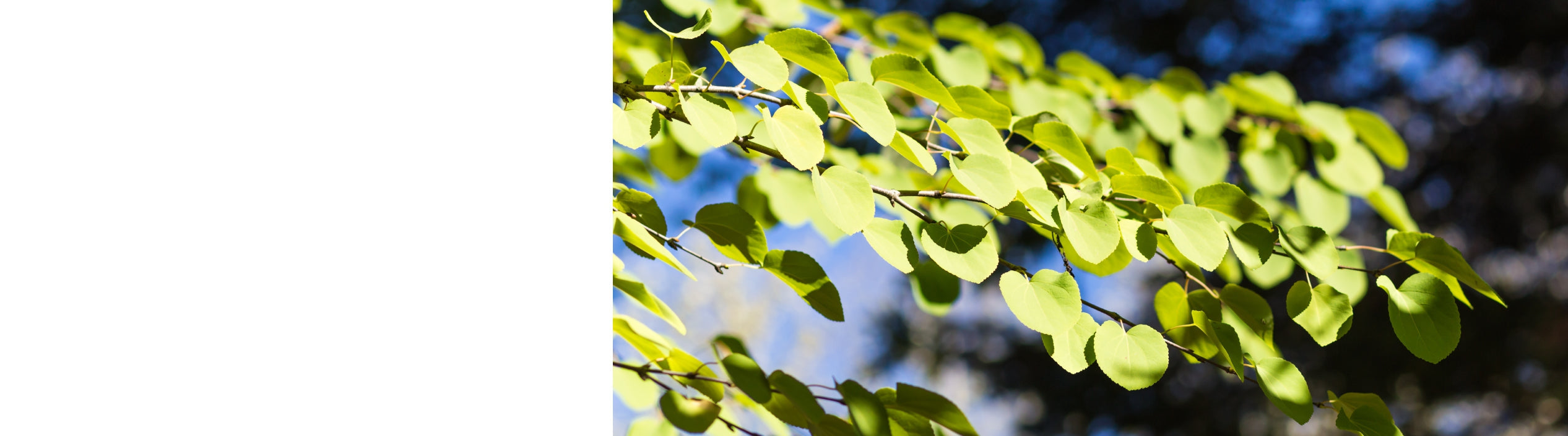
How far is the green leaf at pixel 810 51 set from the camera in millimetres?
390

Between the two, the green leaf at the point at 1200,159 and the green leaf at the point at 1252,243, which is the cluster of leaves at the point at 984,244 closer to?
the green leaf at the point at 1252,243

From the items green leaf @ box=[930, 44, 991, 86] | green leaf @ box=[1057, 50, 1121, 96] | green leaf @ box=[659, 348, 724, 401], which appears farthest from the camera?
green leaf @ box=[1057, 50, 1121, 96]

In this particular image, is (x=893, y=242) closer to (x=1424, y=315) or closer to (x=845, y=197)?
(x=845, y=197)

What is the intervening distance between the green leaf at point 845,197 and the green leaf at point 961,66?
0.47 metres

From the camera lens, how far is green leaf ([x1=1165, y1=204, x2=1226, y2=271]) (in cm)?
39

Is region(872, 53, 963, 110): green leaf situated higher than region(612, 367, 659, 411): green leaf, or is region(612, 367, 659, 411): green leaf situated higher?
region(872, 53, 963, 110): green leaf

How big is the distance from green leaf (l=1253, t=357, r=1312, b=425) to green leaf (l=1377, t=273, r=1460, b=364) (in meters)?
0.05

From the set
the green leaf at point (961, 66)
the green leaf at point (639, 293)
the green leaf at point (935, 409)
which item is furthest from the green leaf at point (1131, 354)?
the green leaf at point (961, 66)

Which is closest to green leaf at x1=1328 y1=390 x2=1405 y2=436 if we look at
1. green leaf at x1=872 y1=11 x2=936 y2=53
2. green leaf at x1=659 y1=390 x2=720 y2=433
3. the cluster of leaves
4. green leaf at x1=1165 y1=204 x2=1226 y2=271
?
the cluster of leaves

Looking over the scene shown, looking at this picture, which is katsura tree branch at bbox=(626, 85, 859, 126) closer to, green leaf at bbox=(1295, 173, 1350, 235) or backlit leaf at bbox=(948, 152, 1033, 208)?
backlit leaf at bbox=(948, 152, 1033, 208)
